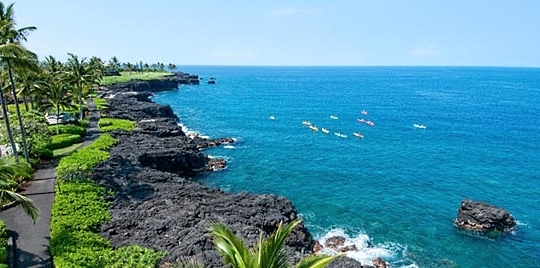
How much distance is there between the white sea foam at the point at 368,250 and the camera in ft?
106

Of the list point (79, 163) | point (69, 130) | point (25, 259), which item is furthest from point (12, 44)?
point (69, 130)

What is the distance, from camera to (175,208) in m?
31.0

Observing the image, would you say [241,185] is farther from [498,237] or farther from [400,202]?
[498,237]

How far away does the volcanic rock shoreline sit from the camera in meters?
25.0

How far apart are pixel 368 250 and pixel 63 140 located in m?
38.8

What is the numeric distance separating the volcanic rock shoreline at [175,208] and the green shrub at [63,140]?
5485mm

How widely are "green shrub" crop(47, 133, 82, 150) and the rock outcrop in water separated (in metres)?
46.5

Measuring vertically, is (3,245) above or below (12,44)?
below

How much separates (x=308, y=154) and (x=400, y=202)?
73.8ft

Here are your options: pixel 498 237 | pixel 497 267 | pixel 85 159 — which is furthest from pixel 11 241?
pixel 498 237

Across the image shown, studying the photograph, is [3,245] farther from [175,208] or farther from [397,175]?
[397,175]

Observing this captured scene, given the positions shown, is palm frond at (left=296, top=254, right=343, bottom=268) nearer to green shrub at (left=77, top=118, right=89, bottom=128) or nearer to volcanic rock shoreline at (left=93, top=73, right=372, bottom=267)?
volcanic rock shoreline at (left=93, top=73, right=372, bottom=267)

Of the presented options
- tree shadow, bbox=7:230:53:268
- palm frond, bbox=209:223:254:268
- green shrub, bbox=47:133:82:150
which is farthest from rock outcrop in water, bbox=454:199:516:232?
green shrub, bbox=47:133:82:150

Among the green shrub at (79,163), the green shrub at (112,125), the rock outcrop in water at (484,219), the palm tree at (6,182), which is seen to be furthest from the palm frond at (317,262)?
the green shrub at (112,125)
